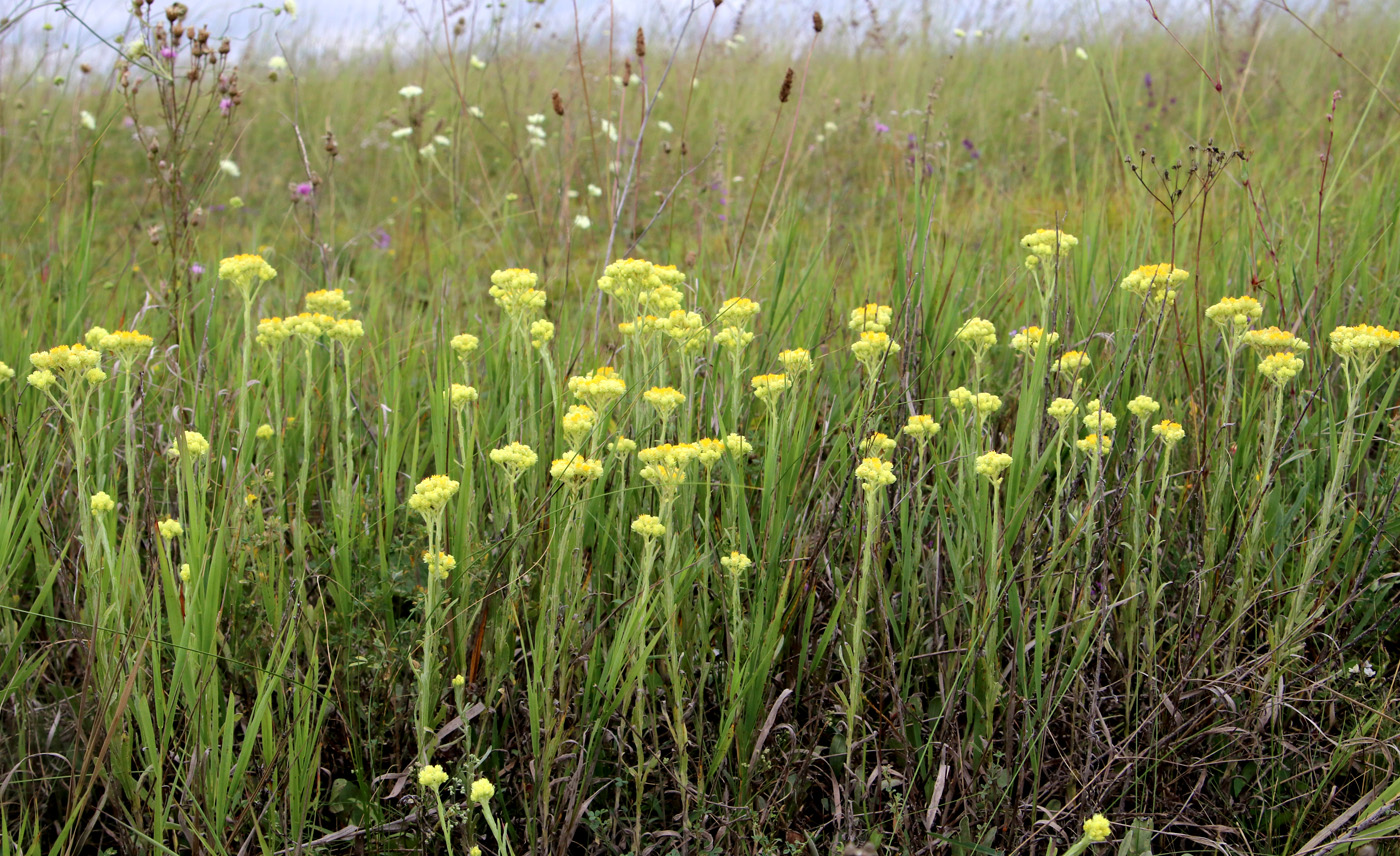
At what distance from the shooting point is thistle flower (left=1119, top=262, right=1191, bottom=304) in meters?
1.70

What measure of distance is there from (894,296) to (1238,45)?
5.91 meters

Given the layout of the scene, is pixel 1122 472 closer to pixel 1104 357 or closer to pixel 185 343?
pixel 1104 357

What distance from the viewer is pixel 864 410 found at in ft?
5.38

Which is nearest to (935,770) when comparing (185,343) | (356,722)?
(356,722)

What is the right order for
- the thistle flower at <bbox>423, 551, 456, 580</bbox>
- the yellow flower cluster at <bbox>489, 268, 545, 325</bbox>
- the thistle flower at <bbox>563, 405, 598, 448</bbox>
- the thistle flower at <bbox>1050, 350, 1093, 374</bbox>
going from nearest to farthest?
the thistle flower at <bbox>423, 551, 456, 580</bbox> → the thistle flower at <bbox>563, 405, 598, 448</bbox> → the thistle flower at <bbox>1050, 350, 1093, 374</bbox> → the yellow flower cluster at <bbox>489, 268, 545, 325</bbox>

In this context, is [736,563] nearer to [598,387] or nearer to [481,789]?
[598,387]

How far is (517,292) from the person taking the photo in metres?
1.77

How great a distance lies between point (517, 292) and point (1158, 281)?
3.70ft

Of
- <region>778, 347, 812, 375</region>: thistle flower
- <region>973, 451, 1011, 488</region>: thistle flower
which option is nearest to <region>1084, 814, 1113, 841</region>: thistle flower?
<region>973, 451, 1011, 488</region>: thistle flower

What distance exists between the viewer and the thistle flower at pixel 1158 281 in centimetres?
170

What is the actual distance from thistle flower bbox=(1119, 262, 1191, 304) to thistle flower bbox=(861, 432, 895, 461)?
574mm

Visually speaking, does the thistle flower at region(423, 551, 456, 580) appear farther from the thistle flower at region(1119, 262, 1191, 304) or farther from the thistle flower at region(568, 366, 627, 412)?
the thistle flower at region(1119, 262, 1191, 304)

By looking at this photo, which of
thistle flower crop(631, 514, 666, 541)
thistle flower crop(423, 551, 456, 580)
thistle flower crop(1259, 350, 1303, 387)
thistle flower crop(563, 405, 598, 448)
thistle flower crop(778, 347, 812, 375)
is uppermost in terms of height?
thistle flower crop(1259, 350, 1303, 387)

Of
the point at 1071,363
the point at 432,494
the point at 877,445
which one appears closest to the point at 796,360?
the point at 877,445
